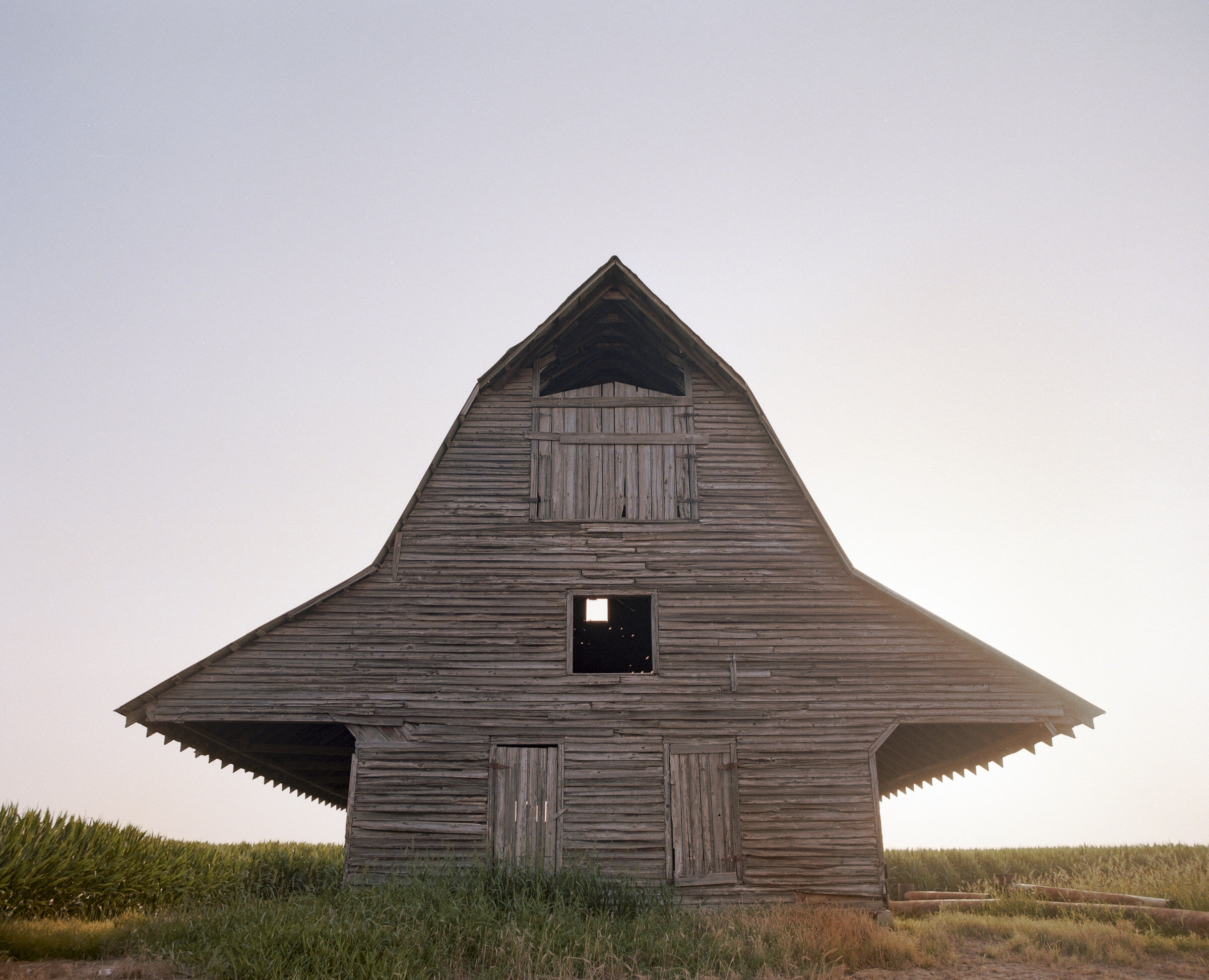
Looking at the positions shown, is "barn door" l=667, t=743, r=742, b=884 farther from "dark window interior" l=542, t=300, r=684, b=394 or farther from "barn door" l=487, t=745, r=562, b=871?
"dark window interior" l=542, t=300, r=684, b=394

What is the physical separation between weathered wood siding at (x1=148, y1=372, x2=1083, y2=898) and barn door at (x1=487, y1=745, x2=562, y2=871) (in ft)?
0.58

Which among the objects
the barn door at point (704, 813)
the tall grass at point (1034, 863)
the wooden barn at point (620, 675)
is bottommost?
the tall grass at point (1034, 863)

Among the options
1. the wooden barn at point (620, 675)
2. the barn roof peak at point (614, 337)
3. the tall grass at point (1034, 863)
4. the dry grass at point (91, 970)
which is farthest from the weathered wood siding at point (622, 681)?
the tall grass at point (1034, 863)

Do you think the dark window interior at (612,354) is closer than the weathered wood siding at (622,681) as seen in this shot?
No

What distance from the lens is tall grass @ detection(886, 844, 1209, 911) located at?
1919 centimetres

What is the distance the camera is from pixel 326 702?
12742 mm

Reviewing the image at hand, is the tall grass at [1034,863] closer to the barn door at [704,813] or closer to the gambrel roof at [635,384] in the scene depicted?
the gambrel roof at [635,384]

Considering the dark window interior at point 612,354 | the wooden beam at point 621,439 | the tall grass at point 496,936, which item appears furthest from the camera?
the dark window interior at point 612,354

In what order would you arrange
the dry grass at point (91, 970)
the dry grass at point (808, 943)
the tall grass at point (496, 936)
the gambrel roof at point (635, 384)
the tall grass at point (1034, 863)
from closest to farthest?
the tall grass at point (496, 936), the dry grass at point (91, 970), the dry grass at point (808, 943), the gambrel roof at point (635, 384), the tall grass at point (1034, 863)

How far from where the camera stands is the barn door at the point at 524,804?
12.2 m

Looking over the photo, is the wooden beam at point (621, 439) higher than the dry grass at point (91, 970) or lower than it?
higher

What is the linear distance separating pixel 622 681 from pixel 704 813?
2.22 metres

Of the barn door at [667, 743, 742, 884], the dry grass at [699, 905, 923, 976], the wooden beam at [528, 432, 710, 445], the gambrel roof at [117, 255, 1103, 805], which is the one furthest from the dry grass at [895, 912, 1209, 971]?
the wooden beam at [528, 432, 710, 445]

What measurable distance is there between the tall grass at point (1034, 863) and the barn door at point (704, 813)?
25.3 ft
